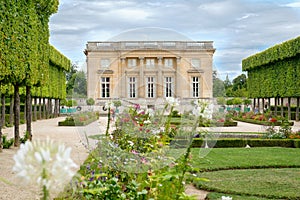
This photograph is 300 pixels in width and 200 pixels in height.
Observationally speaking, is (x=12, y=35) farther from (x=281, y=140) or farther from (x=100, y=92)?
(x=281, y=140)

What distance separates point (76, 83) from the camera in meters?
6.54

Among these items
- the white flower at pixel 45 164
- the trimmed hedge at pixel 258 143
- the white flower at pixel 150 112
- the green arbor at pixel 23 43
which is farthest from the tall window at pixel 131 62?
the trimmed hedge at pixel 258 143

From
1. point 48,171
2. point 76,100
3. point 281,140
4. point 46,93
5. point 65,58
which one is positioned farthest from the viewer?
point 65,58

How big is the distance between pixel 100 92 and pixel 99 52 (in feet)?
2.42

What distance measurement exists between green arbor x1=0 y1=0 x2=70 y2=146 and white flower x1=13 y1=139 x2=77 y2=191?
8740mm

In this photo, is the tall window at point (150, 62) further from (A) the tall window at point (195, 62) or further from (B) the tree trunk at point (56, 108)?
(B) the tree trunk at point (56, 108)

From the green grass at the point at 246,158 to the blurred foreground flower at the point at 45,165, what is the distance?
663cm

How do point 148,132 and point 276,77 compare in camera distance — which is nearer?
point 148,132

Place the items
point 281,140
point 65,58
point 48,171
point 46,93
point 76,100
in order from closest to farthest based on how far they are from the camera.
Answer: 1. point 48,171
2. point 76,100
3. point 281,140
4. point 46,93
5. point 65,58

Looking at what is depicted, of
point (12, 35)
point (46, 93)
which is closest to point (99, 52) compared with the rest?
point (12, 35)

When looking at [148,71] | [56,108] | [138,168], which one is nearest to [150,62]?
[148,71]

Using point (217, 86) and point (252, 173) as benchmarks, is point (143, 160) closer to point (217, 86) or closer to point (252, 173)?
point (217, 86)

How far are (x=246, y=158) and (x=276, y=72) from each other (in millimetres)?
19906

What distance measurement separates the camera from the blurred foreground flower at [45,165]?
4.29 feet
